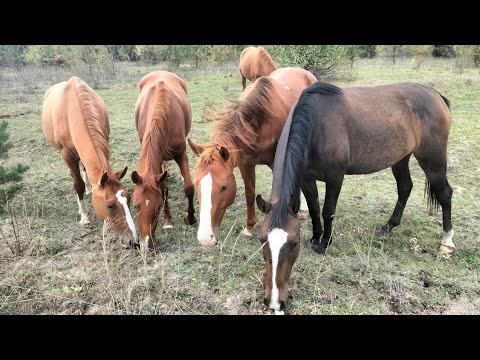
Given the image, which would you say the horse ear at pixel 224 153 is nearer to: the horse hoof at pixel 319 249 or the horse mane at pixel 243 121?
the horse mane at pixel 243 121

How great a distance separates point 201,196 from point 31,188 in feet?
15.0

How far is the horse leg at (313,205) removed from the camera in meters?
4.25

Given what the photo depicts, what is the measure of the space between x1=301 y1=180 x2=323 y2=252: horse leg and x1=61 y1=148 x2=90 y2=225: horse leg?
3315 mm

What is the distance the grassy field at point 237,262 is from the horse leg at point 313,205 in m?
0.20

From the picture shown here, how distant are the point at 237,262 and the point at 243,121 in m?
1.69

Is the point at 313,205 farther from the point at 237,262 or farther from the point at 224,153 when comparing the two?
the point at 224,153

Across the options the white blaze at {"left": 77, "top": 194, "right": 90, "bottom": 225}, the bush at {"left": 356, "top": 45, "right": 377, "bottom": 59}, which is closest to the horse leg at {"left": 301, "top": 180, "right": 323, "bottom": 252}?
the white blaze at {"left": 77, "top": 194, "right": 90, "bottom": 225}

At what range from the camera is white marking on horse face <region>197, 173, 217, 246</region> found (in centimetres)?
359

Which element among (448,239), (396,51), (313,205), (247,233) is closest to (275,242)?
(313,205)

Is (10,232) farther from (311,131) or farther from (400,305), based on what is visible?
(400,305)

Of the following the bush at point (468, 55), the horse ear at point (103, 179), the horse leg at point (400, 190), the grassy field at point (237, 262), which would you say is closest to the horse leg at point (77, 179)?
the grassy field at point (237, 262)

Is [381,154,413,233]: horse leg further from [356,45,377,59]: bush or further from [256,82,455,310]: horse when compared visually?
[356,45,377,59]: bush

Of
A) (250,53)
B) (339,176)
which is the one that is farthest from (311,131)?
(250,53)

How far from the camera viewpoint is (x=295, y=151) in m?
3.38
